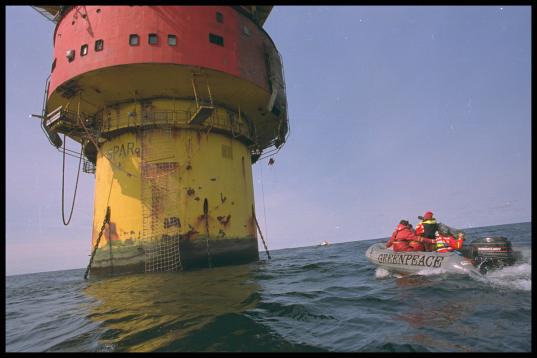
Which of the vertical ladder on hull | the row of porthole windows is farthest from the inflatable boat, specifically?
the row of porthole windows

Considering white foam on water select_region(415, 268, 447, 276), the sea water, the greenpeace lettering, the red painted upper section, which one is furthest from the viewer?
the red painted upper section


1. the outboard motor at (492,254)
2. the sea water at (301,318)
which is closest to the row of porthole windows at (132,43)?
the sea water at (301,318)

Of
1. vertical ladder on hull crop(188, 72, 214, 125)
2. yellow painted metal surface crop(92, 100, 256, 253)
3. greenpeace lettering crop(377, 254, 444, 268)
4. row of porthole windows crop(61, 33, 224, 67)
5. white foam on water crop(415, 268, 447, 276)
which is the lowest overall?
white foam on water crop(415, 268, 447, 276)

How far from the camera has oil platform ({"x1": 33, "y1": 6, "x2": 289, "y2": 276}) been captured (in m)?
14.1

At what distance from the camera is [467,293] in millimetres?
6625

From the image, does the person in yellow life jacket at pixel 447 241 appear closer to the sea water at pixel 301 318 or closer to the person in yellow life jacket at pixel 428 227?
the person in yellow life jacket at pixel 428 227

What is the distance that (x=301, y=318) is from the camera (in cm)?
548

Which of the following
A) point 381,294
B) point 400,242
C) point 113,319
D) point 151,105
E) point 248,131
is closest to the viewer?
point 113,319

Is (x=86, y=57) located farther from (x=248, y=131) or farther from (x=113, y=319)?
(x=113, y=319)

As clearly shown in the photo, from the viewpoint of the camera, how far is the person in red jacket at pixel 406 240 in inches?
428

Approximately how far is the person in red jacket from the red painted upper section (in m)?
10.2

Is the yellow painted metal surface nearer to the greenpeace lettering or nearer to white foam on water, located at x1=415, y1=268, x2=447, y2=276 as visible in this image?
the greenpeace lettering
